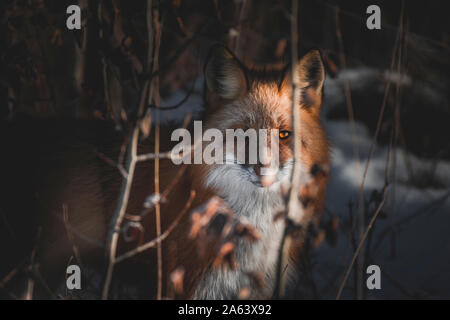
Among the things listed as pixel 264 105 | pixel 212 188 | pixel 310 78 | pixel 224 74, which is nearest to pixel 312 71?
pixel 310 78

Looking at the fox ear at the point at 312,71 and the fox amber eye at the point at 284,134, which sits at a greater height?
the fox ear at the point at 312,71

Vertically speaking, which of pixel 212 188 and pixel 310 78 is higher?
pixel 310 78

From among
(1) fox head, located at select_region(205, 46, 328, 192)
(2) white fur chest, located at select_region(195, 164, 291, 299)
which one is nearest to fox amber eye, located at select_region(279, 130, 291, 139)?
(1) fox head, located at select_region(205, 46, 328, 192)

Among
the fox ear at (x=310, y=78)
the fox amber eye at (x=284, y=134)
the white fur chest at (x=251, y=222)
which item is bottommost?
the white fur chest at (x=251, y=222)

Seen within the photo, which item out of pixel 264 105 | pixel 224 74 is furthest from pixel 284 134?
pixel 224 74

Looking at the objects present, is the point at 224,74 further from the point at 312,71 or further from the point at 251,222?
the point at 251,222

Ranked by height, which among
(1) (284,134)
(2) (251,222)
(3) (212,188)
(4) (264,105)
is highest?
(4) (264,105)

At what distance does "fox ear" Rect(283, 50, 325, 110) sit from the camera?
2.11 metres

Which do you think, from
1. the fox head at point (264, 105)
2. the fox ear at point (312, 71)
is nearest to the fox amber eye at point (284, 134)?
the fox head at point (264, 105)

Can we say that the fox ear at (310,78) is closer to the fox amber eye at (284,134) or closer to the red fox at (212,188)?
the red fox at (212,188)

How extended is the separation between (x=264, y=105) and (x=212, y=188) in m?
0.60

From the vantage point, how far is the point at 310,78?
223 cm

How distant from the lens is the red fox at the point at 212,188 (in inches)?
84.1
